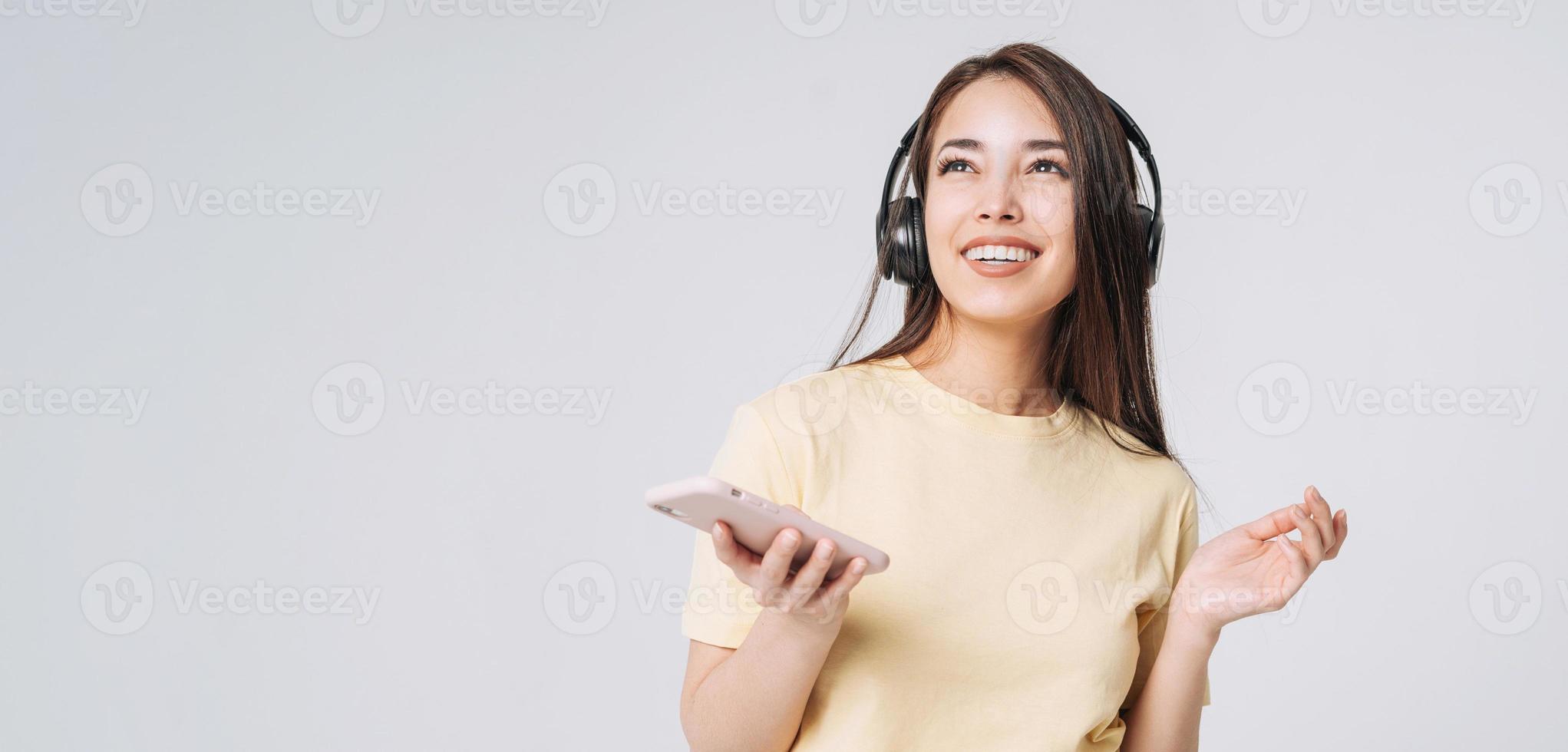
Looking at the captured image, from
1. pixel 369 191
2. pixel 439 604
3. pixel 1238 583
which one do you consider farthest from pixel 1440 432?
pixel 369 191

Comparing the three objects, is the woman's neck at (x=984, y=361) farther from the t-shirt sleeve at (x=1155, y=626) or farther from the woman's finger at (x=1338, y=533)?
the woman's finger at (x=1338, y=533)

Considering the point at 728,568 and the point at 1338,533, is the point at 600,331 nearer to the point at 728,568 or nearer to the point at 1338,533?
the point at 728,568

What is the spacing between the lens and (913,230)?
75.1 inches

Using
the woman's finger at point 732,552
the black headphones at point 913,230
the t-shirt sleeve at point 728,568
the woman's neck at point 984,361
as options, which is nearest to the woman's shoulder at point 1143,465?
the woman's neck at point 984,361

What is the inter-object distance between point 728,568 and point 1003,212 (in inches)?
Result: 24.0

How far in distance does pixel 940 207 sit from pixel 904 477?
0.39m

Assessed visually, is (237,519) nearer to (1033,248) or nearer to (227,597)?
(227,597)

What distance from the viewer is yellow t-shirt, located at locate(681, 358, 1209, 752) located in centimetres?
165

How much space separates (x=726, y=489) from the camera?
1.22 meters

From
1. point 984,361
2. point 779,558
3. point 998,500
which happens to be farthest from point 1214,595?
point 779,558

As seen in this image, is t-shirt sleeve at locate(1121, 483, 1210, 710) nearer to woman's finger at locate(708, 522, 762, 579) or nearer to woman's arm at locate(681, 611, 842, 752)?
woman's arm at locate(681, 611, 842, 752)

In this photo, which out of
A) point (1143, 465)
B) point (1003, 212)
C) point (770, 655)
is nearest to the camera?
point (770, 655)

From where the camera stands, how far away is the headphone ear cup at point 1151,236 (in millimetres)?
1906

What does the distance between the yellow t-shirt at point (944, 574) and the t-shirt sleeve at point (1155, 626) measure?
0.06 meters
